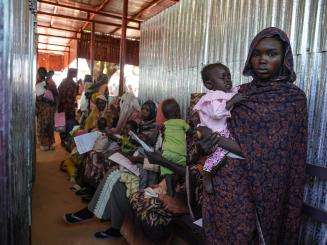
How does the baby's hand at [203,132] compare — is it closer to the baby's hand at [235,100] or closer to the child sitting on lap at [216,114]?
the child sitting on lap at [216,114]

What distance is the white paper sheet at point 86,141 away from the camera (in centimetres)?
463

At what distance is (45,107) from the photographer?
764 centimetres

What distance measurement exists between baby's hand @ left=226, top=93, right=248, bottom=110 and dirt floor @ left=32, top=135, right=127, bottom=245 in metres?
2.25

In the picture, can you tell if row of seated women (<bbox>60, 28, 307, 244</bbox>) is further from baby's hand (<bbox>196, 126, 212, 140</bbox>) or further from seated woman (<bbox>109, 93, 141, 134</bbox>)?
seated woman (<bbox>109, 93, 141, 134</bbox>)

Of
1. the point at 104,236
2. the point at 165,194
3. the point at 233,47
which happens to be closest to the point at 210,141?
the point at 165,194

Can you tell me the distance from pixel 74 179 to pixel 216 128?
164 inches

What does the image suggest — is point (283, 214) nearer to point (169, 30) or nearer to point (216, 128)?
point (216, 128)

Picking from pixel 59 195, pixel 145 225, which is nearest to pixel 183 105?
pixel 145 225

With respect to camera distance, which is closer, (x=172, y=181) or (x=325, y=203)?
(x=325, y=203)

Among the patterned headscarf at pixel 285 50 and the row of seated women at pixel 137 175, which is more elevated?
the patterned headscarf at pixel 285 50

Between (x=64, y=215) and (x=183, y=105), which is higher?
(x=183, y=105)

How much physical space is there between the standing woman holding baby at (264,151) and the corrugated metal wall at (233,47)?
17.2 inches

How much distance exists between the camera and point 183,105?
13.9 ft

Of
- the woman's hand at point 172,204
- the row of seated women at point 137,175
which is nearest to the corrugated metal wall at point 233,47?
the row of seated women at point 137,175
